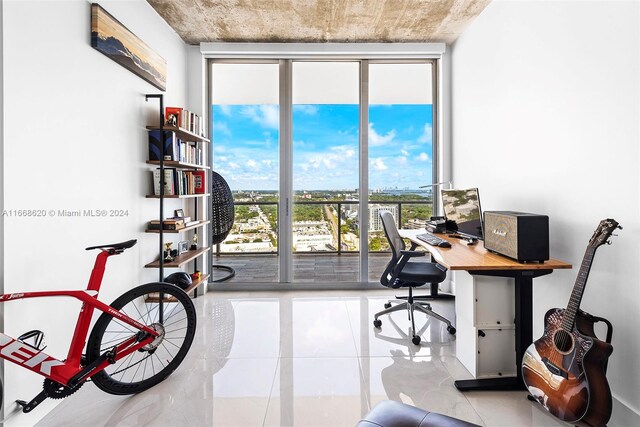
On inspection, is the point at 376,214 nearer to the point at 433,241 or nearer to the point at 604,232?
the point at 433,241

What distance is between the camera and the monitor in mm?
2738

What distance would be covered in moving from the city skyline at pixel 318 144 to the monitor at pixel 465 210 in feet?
3.22

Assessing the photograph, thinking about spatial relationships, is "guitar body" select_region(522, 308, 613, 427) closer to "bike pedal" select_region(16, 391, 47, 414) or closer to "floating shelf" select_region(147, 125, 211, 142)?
"bike pedal" select_region(16, 391, 47, 414)

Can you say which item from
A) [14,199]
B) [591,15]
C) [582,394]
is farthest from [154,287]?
[591,15]

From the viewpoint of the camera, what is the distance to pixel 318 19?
128 inches

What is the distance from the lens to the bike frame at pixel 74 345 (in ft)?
4.94

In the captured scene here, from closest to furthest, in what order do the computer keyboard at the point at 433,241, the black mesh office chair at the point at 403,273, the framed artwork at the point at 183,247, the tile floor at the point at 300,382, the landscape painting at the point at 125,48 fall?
the tile floor at the point at 300,382, the landscape painting at the point at 125,48, the computer keyboard at the point at 433,241, the black mesh office chair at the point at 403,273, the framed artwork at the point at 183,247

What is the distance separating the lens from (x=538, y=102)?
2.24 metres

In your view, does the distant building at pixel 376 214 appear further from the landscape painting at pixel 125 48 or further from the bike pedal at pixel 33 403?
the bike pedal at pixel 33 403

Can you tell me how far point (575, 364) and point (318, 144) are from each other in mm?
3182

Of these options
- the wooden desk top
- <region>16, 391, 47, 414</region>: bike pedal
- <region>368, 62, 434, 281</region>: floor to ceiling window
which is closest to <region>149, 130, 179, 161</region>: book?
<region>16, 391, 47, 414</region>: bike pedal

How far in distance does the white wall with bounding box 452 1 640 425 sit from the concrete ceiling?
570 mm

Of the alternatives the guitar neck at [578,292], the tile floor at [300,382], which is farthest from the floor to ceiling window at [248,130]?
the guitar neck at [578,292]

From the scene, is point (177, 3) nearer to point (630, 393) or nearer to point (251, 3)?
point (251, 3)
